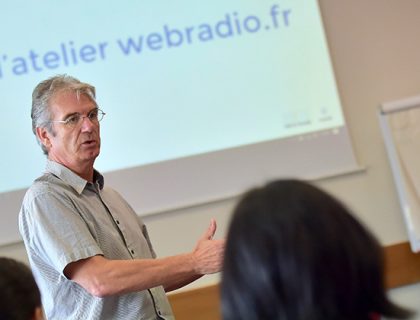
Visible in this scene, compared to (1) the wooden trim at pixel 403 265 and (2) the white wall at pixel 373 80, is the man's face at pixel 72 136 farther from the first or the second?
(1) the wooden trim at pixel 403 265

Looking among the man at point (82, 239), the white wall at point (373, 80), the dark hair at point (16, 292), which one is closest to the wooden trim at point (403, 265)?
the white wall at point (373, 80)

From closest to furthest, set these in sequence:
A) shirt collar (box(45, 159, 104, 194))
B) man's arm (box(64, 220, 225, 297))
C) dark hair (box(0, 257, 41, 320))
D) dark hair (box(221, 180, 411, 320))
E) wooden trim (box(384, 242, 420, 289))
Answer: dark hair (box(221, 180, 411, 320)), dark hair (box(0, 257, 41, 320)), man's arm (box(64, 220, 225, 297)), shirt collar (box(45, 159, 104, 194)), wooden trim (box(384, 242, 420, 289))

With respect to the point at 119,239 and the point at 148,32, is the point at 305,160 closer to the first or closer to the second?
the point at 148,32

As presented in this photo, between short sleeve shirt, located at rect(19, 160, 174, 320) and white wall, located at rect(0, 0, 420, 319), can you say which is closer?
short sleeve shirt, located at rect(19, 160, 174, 320)

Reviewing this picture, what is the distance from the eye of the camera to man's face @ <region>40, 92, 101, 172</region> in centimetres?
195

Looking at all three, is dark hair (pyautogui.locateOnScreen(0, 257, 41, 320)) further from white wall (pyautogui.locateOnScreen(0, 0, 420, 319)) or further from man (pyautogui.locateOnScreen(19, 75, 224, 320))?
white wall (pyautogui.locateOnScreen(0, 0, 420, 319))

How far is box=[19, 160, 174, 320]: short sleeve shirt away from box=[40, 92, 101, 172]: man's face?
38 mm

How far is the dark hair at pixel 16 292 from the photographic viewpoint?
1029 mm

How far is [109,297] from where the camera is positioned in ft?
5.91

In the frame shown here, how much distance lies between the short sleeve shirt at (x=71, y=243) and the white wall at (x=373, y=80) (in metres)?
1.36

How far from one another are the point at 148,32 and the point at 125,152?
1.92 ft

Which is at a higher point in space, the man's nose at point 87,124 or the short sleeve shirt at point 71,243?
the man's nose at point 87,124

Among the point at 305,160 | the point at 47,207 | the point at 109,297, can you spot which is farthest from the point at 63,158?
the point at 305,160

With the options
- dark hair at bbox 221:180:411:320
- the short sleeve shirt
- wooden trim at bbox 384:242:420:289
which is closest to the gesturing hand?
the short sleeve shirt
